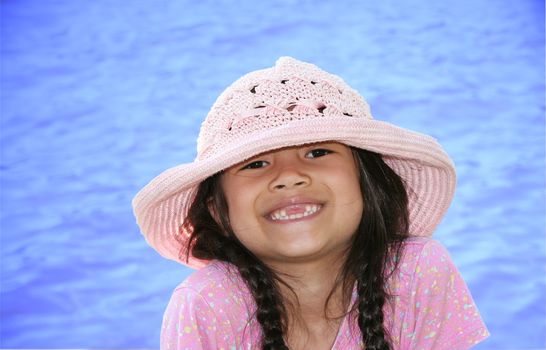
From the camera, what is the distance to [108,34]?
5.04 m

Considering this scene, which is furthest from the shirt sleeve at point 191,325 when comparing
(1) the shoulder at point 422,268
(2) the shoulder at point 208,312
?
(1) the shoulder at point 422,268

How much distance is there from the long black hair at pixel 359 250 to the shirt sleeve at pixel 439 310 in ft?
0.19

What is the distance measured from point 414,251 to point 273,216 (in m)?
0.33

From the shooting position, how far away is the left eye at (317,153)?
1476mm

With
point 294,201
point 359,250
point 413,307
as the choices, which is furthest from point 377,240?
point 294,201

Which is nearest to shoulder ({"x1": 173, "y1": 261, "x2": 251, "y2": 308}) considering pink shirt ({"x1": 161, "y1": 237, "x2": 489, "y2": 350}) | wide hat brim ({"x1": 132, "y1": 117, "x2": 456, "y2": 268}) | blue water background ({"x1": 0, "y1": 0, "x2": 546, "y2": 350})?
pink shirt ({"x1": 161, "y1": 237, "x2": 489, "y2": 350})

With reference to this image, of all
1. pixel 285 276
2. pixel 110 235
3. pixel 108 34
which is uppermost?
pixel 108 34

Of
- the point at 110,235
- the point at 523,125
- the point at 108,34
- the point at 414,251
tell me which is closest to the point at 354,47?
the point at 523,125

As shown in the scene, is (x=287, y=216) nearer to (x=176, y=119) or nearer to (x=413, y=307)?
(x=413, y=307)

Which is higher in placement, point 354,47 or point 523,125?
point 354,47

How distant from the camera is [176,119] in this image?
427 centimetres

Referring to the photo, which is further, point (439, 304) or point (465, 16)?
point (465, 16)

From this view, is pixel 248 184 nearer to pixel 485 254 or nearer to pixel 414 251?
pixel 414 251

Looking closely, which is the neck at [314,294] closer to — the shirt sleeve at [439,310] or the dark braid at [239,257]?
the dark braid at [239,257]
